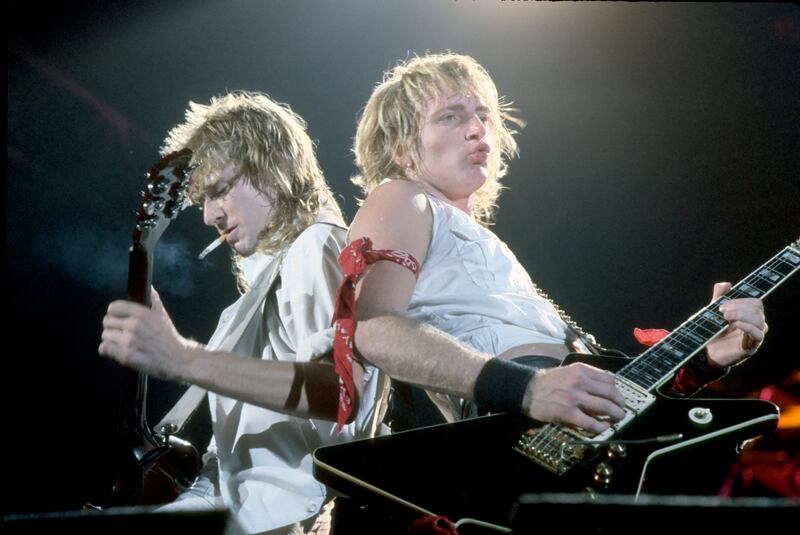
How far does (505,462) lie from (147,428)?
43.7 inches

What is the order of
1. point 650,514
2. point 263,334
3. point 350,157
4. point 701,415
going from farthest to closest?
point 350,157
point 263,334
point 701,415
point 650,514

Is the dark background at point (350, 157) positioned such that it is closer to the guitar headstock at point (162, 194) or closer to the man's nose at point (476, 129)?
the man's nose at point (476, 129)

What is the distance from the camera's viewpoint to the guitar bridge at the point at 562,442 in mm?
1340

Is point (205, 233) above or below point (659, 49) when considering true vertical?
below

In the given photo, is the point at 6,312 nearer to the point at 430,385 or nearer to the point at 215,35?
the point at 215,35

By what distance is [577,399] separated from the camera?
1.36 m

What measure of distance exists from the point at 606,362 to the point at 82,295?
2.06 meters

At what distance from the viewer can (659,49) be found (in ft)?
9.40

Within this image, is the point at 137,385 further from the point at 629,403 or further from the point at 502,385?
the point at 629,403

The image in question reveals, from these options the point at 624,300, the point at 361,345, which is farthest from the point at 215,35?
the point at 624,300

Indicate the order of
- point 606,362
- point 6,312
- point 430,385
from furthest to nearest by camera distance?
point 6,312
point 606,362
point 430,385

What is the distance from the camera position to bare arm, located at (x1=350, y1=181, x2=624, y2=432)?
137 centimetres

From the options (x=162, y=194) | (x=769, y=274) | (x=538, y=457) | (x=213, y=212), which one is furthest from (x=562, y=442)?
(x=213, y=212)

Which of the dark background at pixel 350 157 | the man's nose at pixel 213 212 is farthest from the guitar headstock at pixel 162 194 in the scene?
the dark background at pixel 350 157
